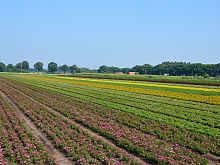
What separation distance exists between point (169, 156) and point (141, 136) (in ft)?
10.2

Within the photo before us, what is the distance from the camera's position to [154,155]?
10461 millimetres

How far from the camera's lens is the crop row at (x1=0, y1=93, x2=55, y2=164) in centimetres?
991

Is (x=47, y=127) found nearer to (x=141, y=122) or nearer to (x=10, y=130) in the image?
(x=10, y=130)

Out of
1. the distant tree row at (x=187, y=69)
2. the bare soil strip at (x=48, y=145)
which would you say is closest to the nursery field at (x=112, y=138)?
the bare soil strip at (x=48, y=145)

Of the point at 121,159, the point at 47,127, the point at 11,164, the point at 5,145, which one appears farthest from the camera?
the point at 47,127

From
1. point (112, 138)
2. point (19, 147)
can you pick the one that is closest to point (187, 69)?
point (112, 138)

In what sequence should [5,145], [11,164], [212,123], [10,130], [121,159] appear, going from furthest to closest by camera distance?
[212,123], [10,130], [5,145], [121,159], [11,164]

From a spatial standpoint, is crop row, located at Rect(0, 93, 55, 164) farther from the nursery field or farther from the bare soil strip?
the bare soil strip

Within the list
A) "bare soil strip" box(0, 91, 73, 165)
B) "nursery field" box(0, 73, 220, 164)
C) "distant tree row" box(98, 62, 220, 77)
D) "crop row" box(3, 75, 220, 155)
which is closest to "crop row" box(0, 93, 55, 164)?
"nursery field" box(0, 73, 220, 164)

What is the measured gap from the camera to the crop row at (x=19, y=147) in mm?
9914

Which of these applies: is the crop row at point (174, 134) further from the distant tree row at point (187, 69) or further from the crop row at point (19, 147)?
the distant tree row at point (187, 69)

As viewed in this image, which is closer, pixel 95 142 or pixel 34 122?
pixel 95 142

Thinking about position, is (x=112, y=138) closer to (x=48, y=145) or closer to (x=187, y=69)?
(x=48, y=145)

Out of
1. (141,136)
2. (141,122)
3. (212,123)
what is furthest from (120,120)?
(212,123)
